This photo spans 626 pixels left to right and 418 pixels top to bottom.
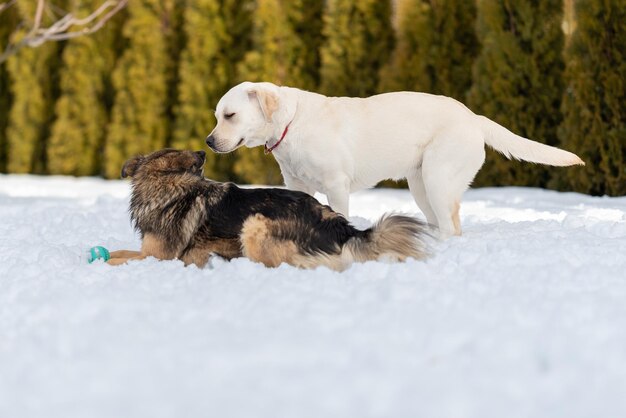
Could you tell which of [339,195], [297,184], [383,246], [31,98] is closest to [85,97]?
[31,98]

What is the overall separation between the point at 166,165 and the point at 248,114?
730 millimetres

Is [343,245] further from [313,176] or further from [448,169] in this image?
[448,169]

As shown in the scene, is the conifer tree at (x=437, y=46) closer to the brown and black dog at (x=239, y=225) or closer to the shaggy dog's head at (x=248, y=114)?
the shaggy dog's head at (x=248, y=114)

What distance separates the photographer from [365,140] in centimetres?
592

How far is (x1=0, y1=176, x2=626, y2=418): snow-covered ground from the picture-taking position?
107 inches

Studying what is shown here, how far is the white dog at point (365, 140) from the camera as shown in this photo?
18.8 feet

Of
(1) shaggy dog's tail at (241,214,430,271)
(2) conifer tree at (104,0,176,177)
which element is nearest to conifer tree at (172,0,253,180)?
(2) conifer tree at (104,0,176,177)

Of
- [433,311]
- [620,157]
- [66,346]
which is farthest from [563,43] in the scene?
[66,346]

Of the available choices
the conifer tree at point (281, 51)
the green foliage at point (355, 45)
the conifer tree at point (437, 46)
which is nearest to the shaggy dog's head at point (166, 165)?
the conifer tree at point (437, 46)

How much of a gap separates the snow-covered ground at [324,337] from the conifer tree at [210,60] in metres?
8.34

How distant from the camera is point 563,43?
10094 mm

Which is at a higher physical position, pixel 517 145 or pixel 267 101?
pixel 267 101

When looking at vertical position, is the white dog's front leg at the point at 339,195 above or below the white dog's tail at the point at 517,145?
below

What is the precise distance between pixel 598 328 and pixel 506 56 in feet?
24.4
